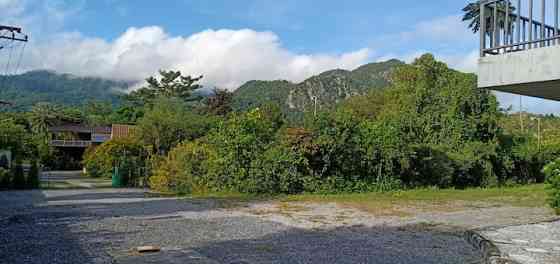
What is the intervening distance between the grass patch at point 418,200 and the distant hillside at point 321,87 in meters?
38.5

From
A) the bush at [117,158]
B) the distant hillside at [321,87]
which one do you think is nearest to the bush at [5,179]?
the bush at [117,158]

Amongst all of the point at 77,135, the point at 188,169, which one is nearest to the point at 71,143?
the point at 77,135

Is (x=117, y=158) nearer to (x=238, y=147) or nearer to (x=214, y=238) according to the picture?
(x=238, y=147)

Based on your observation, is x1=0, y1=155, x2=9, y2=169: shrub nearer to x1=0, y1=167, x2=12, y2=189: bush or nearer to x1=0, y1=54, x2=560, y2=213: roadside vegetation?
x1=0, y1=54, x2=560, y2=213: roadside vegetation

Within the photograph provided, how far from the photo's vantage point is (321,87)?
62312 millimetres

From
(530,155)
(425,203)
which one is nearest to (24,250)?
(425,203)

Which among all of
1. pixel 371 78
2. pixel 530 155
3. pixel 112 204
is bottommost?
pixel 112 204

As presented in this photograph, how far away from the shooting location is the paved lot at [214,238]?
5.80 meters

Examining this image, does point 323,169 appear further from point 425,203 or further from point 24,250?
point 24,250

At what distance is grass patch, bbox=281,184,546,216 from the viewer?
12.3m

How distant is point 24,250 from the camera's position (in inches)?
238

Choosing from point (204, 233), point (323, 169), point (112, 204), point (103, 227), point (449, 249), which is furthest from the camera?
point (323, 169)

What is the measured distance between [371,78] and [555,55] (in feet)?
196

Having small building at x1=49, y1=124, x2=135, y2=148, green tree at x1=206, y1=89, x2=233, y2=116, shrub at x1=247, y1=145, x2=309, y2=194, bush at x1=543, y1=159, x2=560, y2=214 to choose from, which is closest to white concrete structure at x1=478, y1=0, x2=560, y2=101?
bush at x1=543, y1=159, x2=560, y2=214
